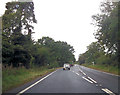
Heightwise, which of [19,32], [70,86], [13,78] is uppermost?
[19,32]

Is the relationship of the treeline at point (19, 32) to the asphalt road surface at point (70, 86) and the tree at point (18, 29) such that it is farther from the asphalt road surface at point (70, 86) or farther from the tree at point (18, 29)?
the asphalt road surface at point (70, 86)

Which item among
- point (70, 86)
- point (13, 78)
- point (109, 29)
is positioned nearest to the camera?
point (70, 86)

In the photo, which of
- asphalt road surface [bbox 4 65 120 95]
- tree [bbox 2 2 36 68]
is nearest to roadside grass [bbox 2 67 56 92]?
asphalt road surface [bbox 4 65 120 95]

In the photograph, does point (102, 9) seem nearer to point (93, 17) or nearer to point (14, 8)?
point (93, 17)

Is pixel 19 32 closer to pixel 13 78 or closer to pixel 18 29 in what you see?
pixel 18 29

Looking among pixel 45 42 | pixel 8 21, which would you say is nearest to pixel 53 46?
pixel 45 42

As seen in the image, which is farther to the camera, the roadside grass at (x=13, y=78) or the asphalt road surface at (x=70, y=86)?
the roadside grass at (x=13, y=78)

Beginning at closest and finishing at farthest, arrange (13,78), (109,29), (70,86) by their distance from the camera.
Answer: (70,86) → (13,78) → (109,29)

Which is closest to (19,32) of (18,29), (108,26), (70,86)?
(18,29)

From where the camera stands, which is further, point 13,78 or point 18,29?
point 18,29

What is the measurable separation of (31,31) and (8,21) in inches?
468

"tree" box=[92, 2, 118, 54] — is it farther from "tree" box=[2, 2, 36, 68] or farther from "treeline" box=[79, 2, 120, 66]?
"tree" box=[2, 2, 36, 68]

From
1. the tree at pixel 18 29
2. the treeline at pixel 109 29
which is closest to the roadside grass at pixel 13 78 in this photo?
the tree at pixel 18 29

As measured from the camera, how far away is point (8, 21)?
107 ft
